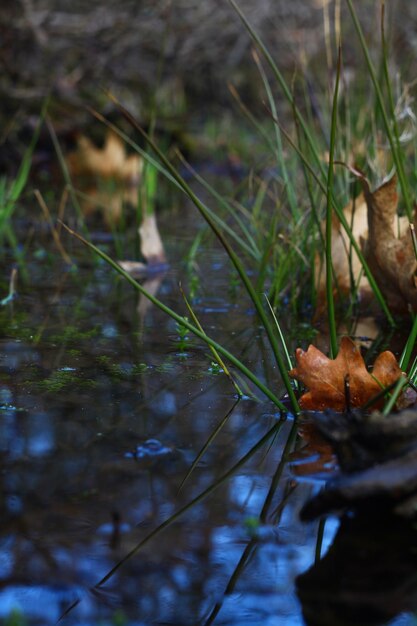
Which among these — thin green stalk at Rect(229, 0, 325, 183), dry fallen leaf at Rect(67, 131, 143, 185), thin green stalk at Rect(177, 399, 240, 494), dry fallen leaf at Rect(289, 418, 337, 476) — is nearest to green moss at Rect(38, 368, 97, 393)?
thin green stalk at Rect(177, 399, 240, 494)

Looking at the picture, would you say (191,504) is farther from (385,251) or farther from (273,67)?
(385,251)

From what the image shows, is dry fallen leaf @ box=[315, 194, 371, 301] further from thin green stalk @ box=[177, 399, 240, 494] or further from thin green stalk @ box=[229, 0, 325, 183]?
thin green stalk @ box=[177, 399, 240, 494]

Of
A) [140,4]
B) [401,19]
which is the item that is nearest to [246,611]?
[140,4]

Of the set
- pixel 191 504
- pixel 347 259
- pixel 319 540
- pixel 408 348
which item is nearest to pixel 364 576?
pixel 319 540

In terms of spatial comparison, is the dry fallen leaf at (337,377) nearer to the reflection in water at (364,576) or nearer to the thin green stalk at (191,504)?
the thin green stalk at (191,504)

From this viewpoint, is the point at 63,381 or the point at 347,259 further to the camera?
the point at 347,259

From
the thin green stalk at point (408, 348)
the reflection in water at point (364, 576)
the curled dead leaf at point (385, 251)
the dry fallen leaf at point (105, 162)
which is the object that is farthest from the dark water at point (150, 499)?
the dry fallen leaf at point (105, 162)
